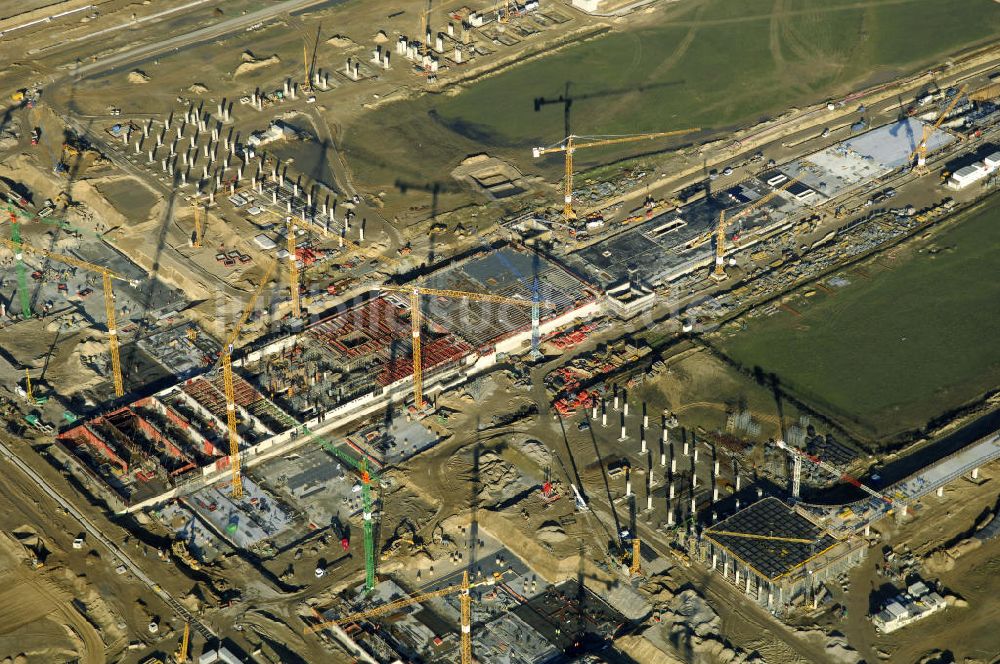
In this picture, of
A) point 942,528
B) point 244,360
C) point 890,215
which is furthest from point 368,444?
point 890,215

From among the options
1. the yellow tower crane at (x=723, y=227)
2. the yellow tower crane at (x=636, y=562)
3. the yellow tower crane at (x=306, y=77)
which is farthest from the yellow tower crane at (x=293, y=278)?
the yellow tower crane at (x=636, y=562)

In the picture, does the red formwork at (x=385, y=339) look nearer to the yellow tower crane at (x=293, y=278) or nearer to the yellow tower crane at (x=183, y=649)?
the yellow tower crane at (x=293, y=278)

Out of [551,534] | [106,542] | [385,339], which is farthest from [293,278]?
[551,534]

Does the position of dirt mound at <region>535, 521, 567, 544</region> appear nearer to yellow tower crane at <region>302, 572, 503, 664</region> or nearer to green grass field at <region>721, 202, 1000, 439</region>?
yellow tower crane at <region>302, 572, 503, 664</region>

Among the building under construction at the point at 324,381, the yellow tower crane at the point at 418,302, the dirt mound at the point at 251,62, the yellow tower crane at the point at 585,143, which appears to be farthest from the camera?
Answer: the dirt mound at the point at 251,62

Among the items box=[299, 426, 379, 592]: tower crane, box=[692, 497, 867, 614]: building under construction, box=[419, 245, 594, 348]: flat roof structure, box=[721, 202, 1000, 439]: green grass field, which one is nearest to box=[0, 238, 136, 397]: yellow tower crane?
box=[299, 426, 379, 592]: tower crane

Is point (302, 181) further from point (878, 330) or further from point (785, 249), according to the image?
point (878, 330)
